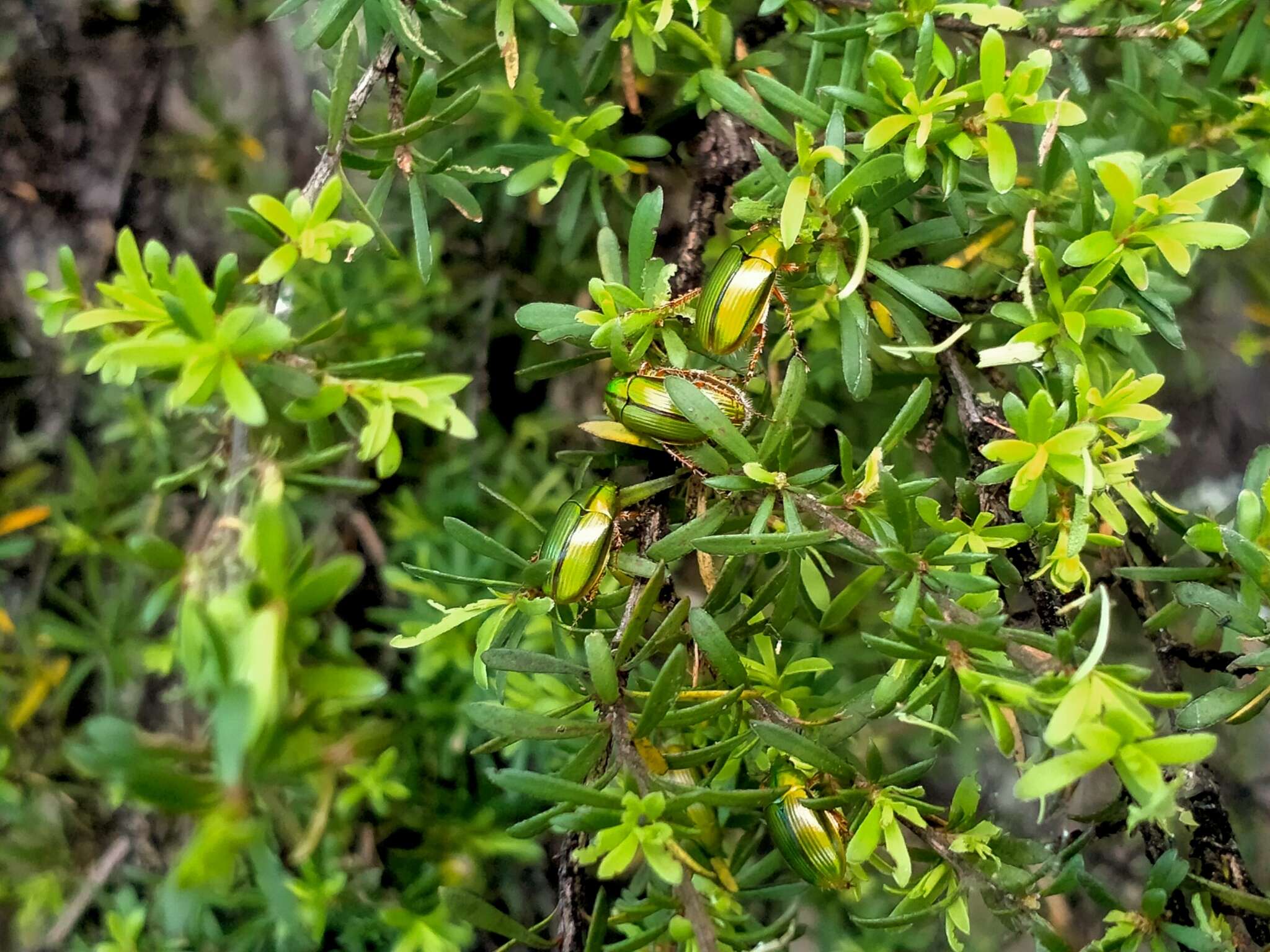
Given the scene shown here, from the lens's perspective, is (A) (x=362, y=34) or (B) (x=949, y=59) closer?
(B) (x=949, y=59)

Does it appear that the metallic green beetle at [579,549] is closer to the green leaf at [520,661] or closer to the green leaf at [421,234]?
the green leaf at [520,661]

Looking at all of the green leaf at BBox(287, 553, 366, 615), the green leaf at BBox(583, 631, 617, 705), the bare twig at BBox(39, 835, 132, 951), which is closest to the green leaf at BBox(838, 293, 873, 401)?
the green leaf at BBox(583, 631, 617, 705)

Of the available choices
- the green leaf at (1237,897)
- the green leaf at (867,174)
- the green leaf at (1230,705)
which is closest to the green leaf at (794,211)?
the green leaf at (867,174)

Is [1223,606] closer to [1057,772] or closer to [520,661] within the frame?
[1057,772]

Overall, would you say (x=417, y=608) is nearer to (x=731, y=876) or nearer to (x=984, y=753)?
(x=731, y=876)

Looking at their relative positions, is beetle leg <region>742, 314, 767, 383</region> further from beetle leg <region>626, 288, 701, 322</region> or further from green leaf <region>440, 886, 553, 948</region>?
green leaf <region>440, 886, 553, 948</region>

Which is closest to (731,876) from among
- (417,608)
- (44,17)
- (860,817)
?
(860,817)

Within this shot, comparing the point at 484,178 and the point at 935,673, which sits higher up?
the point at 484,178
